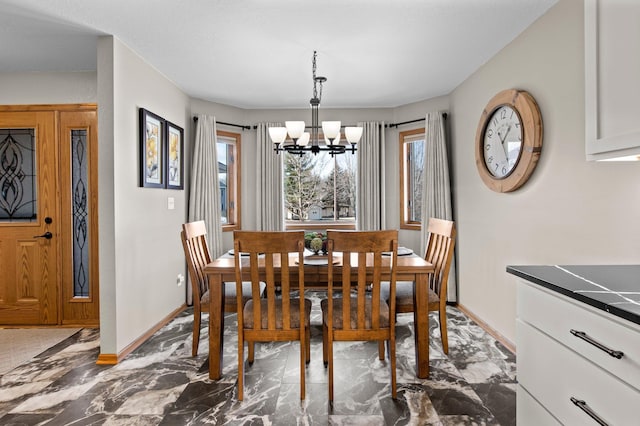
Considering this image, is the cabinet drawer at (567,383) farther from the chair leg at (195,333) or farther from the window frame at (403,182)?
the window frame at (403,182)

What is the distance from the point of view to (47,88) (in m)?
3.43

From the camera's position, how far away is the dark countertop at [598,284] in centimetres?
98

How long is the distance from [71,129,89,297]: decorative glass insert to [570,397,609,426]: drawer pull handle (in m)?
3.85

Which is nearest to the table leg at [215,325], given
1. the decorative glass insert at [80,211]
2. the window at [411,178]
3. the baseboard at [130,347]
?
the baseboard at [130,347]

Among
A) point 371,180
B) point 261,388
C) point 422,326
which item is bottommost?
point 261,388

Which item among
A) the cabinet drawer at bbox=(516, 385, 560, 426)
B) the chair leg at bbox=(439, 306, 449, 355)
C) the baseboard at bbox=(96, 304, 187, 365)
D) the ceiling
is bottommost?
the baseboard at bbox=(96, 304, 187, 365)

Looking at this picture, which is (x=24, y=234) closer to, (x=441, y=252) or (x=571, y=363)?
(x=441, y=252)

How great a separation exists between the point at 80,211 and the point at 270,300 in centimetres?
244

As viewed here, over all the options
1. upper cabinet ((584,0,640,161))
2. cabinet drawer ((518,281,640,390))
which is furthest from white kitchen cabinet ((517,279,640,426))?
upper cabinet ((584,0,640,161))

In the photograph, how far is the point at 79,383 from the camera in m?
2.36

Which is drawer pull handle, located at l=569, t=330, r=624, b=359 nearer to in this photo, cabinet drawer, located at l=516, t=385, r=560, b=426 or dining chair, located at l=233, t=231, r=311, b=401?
cabinet drawer, located at l=516, t=385, r=560, b=426

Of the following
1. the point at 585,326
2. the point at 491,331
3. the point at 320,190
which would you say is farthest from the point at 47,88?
the point at 491,331

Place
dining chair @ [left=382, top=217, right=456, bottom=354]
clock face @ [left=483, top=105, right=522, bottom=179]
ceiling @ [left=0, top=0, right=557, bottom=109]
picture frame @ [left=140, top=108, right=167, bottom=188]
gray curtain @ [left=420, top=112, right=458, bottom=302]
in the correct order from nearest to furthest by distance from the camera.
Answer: ceiling @ [left=0, top=0, right=557, bottom=109]
dining chair @ [left=382, top=217, right=456, bottom=354]
clock face @ [left=483, top=105, right=522, bottom=179]
picture frame @ [left=140, top=108, right=167, bottom=188]
gray curtain @ [left=420, top=112, right=458, bottom=302]

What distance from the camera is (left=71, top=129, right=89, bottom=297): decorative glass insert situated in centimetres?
337
